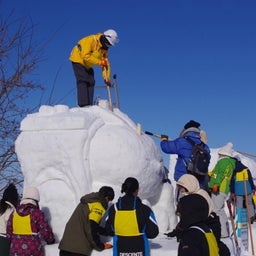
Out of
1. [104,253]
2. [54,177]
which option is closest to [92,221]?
[104,253]

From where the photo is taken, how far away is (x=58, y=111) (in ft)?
21.8

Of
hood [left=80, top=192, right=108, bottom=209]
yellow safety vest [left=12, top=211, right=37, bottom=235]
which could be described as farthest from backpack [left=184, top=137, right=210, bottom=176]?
yellow safety vest [left=12, top=211, right=37, bottom=235]

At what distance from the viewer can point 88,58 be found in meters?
7.05

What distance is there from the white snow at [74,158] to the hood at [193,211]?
8.05 ft

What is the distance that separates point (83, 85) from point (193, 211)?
156 inches

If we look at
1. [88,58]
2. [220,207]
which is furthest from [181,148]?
[88,58]

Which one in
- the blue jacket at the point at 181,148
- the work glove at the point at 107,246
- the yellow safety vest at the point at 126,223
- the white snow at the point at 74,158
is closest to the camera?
the yellow safety vest at the point at 126,223

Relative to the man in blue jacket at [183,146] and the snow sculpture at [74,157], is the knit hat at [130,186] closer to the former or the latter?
the snow sculpture at [74,157]

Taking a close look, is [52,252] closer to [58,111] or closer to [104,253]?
[104,253]

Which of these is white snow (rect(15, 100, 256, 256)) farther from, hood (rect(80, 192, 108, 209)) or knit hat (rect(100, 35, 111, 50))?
knit hat (rect(100, 35, 111, 50))

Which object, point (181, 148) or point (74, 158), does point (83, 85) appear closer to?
point (74, 158)

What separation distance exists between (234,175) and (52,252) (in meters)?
3.23

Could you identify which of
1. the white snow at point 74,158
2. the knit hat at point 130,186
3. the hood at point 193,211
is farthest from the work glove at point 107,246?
the hood at point 193,211

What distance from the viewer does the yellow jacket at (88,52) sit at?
7.02 m
